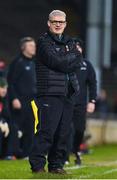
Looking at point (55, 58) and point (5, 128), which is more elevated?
point (55, 58)

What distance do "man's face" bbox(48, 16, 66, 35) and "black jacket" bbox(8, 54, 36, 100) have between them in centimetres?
516

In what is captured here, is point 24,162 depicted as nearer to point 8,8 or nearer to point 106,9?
point 106,9

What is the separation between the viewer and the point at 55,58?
10.7 meters

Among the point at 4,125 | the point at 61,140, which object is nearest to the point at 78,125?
the point at 4,125

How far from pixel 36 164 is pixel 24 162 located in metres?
3.52

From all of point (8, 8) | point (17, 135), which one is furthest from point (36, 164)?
point (8, 8)

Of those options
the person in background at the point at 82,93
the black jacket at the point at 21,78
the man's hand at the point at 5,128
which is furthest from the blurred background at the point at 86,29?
the person in background at the point at 82,93

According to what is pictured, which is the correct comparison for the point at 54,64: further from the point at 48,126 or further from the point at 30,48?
the point at 30,48

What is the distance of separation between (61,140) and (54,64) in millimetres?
1023

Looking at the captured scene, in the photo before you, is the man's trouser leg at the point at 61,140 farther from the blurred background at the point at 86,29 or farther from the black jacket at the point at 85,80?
the blurred background at the point at 86,29

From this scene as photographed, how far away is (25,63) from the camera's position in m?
16.0

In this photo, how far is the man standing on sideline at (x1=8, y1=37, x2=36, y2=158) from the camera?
15.8 metres

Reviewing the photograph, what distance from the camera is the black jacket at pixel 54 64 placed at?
10672 mm

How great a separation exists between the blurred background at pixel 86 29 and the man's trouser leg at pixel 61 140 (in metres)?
9.31
